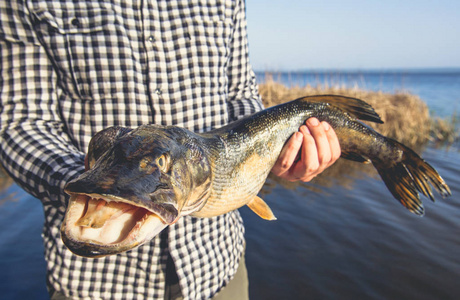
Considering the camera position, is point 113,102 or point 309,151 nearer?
point 113,102

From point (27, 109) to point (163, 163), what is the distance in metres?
1.13

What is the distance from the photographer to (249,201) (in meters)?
2.08

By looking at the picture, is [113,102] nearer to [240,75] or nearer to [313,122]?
[240,75]

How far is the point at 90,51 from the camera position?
1.87 meters

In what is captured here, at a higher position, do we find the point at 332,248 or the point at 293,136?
the point at 293,136

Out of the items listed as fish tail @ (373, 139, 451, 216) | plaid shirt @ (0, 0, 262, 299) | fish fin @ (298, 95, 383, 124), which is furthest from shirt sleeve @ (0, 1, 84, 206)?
fish tail @ (373, 139, 451, 216)

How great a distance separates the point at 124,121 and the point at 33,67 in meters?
0.59

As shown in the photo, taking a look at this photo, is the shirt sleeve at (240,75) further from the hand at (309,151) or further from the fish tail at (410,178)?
the fish tail at (410,178)

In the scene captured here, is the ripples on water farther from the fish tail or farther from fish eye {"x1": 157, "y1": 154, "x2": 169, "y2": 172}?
fish eye {"x1": 157, "y1": 154, "x2": 169, "y2": 172}

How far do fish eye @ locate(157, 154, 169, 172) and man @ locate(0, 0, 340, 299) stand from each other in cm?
65

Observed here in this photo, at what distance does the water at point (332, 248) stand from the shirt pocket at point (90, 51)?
13.5 ft

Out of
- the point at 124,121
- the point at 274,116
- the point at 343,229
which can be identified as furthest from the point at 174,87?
the point at 343,229

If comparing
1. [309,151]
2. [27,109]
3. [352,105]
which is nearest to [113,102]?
[27,109]

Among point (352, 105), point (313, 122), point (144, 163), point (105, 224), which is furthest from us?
point (352, 105)
